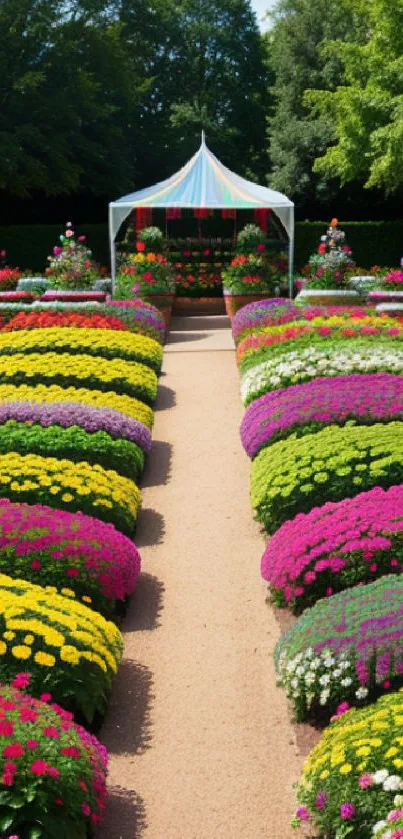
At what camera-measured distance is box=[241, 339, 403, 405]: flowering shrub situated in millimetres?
10844

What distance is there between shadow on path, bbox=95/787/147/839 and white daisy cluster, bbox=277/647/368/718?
38.4 inches

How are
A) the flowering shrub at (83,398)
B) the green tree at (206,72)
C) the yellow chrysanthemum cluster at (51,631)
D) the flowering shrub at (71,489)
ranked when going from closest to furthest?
the yellow chrysanthemum cluster at (51,631) → the flowering shrub at (71,489) → the flowering shrub at (83,398) → the green tree at (206,72)

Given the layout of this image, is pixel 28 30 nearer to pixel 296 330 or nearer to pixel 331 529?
pixel 296 330

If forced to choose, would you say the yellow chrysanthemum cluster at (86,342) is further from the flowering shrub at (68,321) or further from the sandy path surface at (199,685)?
the sandy path surface at (199,685)

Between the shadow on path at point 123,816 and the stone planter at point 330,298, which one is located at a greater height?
the shadow on path at point 123,816

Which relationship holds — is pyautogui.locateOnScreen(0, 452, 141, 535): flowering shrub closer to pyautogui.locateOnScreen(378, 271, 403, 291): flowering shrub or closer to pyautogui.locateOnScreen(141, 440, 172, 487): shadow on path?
pyautogui.locateOnScreen(141, 440, 172, 487): shadow on path

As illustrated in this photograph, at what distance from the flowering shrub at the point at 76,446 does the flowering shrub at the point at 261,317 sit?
583 cm

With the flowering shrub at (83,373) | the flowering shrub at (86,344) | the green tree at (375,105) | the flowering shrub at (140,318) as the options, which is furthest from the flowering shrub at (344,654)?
the green tree at (375,105)

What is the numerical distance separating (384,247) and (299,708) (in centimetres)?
2476

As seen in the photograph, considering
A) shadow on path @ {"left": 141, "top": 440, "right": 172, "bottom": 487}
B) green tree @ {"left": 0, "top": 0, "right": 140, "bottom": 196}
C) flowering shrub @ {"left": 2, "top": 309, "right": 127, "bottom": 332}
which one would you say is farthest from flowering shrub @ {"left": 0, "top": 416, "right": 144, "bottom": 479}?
green tree @ {"left": 0, "top": 0, "right": 140, "bottom": 196}

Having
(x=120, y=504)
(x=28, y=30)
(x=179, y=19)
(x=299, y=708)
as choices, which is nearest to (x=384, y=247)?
(x=28, y=30)

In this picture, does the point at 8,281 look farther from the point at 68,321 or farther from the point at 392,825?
the point at 392,825

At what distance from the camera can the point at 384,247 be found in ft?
94.8

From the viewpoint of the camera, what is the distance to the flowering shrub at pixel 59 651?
5.10 m
